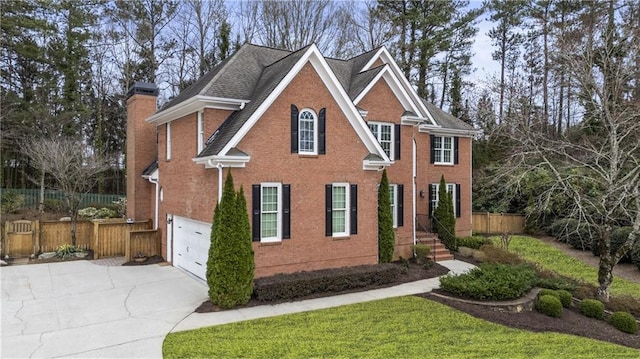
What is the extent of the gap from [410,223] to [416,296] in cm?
584

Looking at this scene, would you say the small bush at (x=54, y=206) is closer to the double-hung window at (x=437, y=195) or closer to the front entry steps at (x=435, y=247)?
the front entry steps at (x=435, y=247)

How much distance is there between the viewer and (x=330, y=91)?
544 inches

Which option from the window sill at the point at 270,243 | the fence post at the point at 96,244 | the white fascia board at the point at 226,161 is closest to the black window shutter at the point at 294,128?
the white fascia board at the point at 226,161

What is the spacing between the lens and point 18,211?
1001 inches

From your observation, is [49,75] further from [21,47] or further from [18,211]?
[18,211]

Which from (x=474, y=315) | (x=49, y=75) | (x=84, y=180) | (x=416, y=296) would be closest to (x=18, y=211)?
(x=84, y=180)

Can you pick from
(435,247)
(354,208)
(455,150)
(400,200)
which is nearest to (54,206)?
(354,208)

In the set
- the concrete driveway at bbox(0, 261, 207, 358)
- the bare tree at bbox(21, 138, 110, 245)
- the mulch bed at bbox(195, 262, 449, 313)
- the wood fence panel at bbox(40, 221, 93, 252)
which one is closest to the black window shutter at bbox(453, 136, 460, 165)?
the mulch bed at bbox(195, 262, 449, 313)

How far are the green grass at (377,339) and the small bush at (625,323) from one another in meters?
1.85

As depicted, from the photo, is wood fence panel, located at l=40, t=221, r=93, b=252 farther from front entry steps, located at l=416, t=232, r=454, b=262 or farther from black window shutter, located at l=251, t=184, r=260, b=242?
front entry steps, located at l=416, t=232, r=454, b=262

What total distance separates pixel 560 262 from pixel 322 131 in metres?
15.2

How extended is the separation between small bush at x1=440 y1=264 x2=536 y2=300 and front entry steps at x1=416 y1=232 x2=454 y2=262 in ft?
14.6

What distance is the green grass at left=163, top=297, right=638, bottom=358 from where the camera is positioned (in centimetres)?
827

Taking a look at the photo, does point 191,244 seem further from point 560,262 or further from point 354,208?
point 560,262
